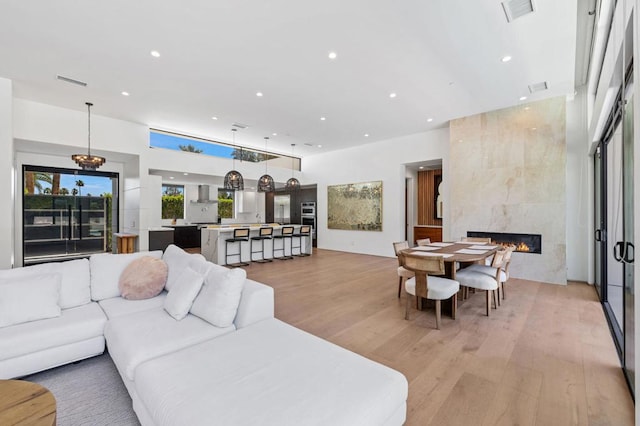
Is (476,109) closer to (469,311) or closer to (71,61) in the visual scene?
(469,311)

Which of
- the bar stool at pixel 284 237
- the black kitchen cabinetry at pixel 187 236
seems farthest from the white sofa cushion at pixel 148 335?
the black kitchen cabinetry at pixel 187 236

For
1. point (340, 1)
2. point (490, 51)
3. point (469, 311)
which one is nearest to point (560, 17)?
point (490, 51)

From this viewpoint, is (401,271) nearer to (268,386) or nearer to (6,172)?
(268,386)

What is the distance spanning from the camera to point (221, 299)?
2.30 metres

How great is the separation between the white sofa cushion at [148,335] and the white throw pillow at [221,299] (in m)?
0.07

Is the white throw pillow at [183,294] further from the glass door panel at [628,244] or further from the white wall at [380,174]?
the white wall at [380,174]

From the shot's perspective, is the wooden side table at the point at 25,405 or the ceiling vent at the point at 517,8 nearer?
the wooden side table at the point at 25,405

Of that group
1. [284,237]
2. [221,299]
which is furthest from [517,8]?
[284,237]

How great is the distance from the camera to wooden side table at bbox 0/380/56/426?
1.21m

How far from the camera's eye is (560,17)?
3150 mm

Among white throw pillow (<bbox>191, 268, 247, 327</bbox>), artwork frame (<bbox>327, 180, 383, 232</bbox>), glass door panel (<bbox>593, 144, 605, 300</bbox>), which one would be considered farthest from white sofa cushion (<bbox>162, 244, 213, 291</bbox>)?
artwork frame (<bbox>327, 180, 383, 232</bbox>)

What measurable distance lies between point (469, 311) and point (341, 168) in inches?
265

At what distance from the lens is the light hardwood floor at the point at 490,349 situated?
75.8 inches

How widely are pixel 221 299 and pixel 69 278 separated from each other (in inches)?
69.7
